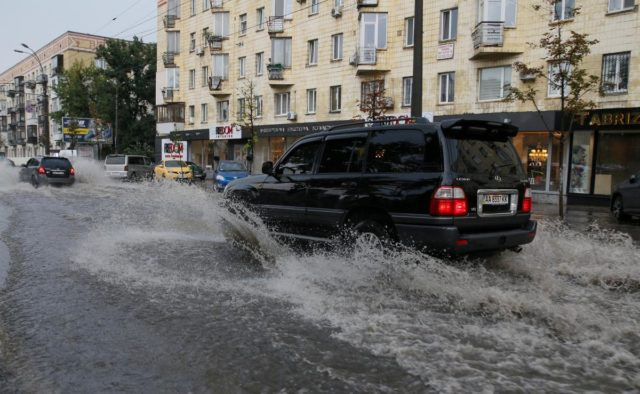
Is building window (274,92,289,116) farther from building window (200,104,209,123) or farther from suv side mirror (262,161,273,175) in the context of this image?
suv side mirror (262,161,273,175)

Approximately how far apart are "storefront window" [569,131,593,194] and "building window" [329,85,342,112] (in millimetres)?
13052

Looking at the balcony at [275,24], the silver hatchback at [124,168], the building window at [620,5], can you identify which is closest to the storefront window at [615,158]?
the building window at [620,5]

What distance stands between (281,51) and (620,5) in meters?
19.7

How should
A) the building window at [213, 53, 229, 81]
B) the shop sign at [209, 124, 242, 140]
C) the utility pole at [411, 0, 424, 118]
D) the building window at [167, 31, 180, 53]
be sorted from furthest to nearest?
the building window at [167, 31, 180, 53] → the building window at [213, 53, 229, 81] → the shop sign at [209, 124, 242, 140] → the utility pole at [411, 0, 424, 118]

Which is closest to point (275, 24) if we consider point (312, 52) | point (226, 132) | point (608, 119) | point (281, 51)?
point (281, 51)

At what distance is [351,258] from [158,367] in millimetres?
2883

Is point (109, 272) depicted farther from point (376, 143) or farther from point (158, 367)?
point (376, 143)

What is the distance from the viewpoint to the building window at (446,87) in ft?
79.5

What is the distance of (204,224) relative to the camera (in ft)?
36.9

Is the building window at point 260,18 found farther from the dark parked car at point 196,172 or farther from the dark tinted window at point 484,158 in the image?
the dark tinted window at point 484,158

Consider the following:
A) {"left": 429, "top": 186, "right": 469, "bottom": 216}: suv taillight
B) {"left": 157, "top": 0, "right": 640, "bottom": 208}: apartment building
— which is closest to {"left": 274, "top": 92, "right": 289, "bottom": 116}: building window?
{"left": 157, "top": 0, "right": 640, "bottom": 208}: apartment building

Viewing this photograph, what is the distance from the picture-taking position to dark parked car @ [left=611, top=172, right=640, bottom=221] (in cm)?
1355

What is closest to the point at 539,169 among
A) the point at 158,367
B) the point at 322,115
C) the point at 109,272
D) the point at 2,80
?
the point at 322,115

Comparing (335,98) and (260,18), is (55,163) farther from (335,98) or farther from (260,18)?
(260,18)
